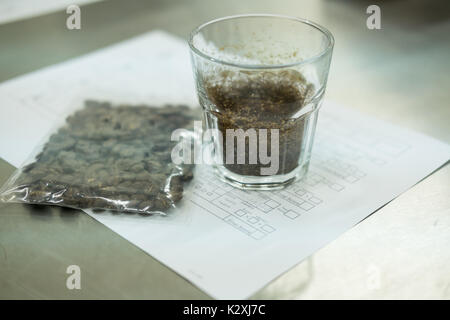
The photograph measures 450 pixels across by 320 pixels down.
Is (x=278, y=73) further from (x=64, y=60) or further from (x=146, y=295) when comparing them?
(x=64, y=60)

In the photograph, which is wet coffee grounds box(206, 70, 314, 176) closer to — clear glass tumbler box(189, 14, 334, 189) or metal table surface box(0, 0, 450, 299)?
clear glass tumbler box(189, 14, 334, 189)

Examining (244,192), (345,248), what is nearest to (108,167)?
(244,192)

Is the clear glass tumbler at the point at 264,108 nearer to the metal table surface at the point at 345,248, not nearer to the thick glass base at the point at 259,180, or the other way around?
the thick glass base at the point at 259,180

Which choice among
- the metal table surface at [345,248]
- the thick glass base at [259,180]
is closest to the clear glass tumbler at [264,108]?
the thick glass base at [259,180]

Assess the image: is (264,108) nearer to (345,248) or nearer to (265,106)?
(265,106)
